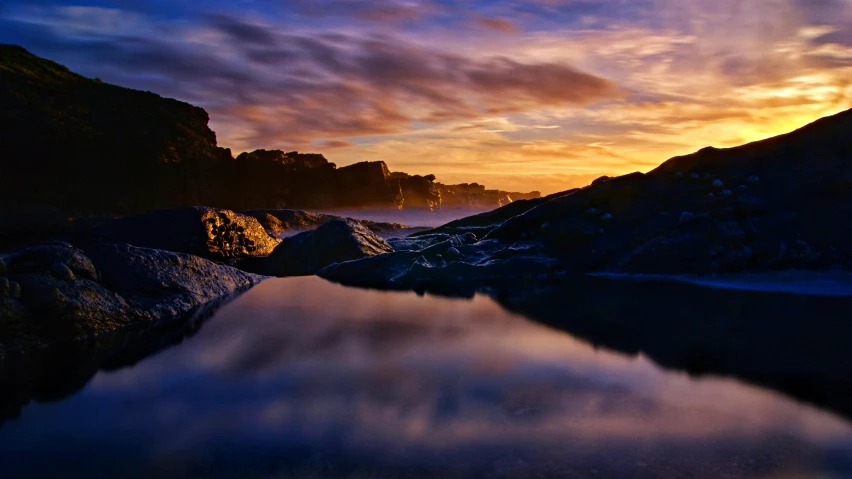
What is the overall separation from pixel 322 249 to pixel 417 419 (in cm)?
798

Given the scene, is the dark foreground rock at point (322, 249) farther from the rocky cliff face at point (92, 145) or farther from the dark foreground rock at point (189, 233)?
the rocky cliff face at point (92, 145)

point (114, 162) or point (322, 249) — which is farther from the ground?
point (114, 162)

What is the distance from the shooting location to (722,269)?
8.62 m

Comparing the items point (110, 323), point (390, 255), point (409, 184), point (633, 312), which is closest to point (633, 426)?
point (633, 312)

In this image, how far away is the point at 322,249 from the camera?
11000mm

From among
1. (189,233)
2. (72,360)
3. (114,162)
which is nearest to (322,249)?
(189,233)

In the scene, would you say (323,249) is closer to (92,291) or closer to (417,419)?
(92,291)

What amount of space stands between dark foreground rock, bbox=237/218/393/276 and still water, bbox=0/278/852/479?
5.68 m

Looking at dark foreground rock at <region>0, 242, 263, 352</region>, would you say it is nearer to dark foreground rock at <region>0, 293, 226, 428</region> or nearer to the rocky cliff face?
dark foreground rock at <region>0, 293, 226, 428</region>

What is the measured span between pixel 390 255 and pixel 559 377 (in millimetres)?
5969

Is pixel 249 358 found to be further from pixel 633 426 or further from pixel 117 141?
pixel 117 141

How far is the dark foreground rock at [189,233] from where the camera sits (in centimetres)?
1201

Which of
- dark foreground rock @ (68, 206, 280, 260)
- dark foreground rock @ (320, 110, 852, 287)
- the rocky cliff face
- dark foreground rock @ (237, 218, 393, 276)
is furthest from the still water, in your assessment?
the rocky cliff face

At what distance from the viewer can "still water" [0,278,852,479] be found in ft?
8.92
